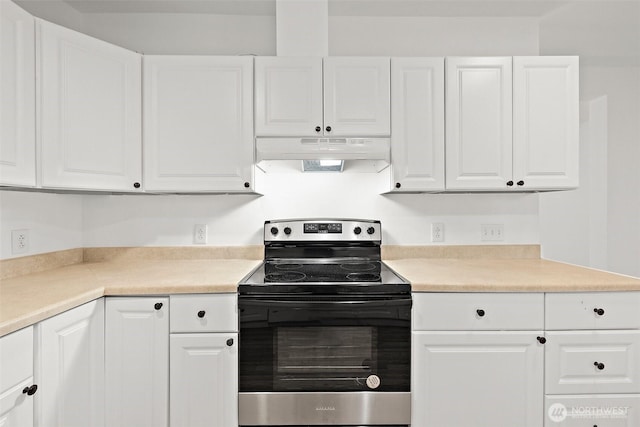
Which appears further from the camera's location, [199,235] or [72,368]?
[199,235]

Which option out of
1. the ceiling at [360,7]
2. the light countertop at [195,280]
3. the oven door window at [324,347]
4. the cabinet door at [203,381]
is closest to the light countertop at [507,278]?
the light countertop at [195,280]

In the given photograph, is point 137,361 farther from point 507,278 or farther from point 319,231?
point 507,278

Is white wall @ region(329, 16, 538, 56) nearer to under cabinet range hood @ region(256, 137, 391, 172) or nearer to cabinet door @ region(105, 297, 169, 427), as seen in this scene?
under cabinet range hood @ region(256, 137, 391, 172)

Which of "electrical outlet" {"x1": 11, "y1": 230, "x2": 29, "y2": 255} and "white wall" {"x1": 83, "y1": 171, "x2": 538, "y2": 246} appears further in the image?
"white wall" {"x1": 83, "y1": 171, "x2": 538, "y2": 246}

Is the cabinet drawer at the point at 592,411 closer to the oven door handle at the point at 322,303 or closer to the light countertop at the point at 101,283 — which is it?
the oven door handle at the point at 322,303

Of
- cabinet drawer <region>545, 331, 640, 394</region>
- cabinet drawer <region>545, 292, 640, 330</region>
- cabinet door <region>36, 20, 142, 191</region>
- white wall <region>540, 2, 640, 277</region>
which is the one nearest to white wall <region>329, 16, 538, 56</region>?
white wall <region>540, 2, 640, 277</region>

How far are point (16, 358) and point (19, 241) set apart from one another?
3.15 feet

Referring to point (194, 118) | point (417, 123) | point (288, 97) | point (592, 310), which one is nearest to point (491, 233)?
point (592, 310)

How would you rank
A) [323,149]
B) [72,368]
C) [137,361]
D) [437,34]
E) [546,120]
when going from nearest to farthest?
1. [72,368]
2. [137,361]
3. [323,149]
4. [546,120]
5. [437,34]

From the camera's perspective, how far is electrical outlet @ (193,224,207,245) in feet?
7.52

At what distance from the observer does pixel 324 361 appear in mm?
1629

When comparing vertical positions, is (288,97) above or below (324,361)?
above

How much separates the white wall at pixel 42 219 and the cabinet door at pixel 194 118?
1.85ft

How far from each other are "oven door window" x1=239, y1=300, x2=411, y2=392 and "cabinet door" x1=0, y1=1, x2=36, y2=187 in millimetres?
1067
